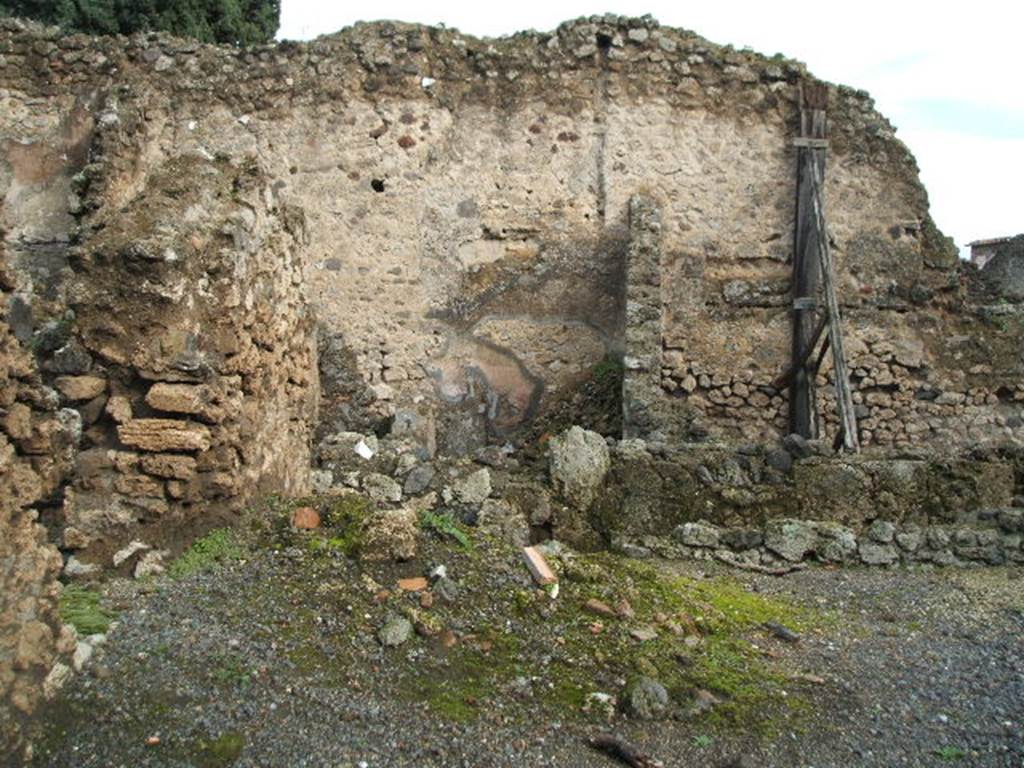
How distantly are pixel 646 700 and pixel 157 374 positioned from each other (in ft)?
9.05

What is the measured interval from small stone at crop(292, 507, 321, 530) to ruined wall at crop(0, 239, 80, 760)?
124 cm

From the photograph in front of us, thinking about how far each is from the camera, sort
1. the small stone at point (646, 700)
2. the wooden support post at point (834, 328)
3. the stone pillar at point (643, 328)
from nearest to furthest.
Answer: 1. the small stone at point (646, 700)
2. the wooden support post at point (834, 328)
3. the stone pillar at point (643, 328)

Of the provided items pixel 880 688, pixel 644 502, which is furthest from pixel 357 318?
pixel 880 688

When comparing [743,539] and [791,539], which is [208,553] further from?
[791,539]

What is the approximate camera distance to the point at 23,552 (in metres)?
A: 3.26

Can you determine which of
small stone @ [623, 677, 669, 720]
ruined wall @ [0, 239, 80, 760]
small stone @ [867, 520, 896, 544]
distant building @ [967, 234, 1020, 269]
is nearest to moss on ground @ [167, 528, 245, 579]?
ruined wall @ [0, 239, 80, 760]

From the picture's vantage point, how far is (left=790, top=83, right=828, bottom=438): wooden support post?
9.47m

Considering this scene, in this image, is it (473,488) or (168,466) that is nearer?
(168,466)

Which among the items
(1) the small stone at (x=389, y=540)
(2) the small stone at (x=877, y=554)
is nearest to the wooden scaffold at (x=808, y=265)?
(2) the small stone at (x=877, y=554)

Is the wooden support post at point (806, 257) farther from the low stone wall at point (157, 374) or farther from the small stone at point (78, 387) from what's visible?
the small stone at point (78, 387)

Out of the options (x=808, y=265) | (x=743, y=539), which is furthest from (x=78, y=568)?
(x=808, y=265)

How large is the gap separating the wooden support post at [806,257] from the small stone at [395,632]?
625 centimetres

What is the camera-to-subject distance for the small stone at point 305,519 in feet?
15.7

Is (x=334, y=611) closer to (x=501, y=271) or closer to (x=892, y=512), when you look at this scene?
(x=892, y=512)
